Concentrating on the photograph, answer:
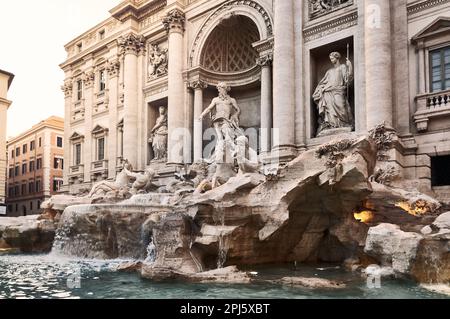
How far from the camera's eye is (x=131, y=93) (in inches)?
976

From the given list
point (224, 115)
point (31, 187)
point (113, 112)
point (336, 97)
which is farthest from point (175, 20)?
point (31, 187)

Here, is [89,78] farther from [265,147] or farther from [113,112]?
[265,147]

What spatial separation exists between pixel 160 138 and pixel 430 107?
1428 cm

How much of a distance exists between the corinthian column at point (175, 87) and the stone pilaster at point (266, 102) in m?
5.10

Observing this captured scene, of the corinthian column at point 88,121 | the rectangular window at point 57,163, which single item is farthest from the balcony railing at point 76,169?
the rectangular window at point 57,163

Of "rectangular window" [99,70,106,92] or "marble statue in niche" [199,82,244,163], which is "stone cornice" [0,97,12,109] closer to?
"rectangular window" [99,70,106,92]

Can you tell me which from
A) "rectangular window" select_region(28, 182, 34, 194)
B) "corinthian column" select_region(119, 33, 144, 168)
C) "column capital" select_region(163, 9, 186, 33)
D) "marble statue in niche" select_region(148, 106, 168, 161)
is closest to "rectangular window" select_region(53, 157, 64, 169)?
"rectangular window" select_region(28, 182, 34, 194)

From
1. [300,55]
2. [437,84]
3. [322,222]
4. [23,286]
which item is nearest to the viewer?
[23,286]

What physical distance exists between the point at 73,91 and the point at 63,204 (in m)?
17.3

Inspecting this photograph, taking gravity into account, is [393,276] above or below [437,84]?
below

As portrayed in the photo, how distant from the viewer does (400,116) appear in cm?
1468

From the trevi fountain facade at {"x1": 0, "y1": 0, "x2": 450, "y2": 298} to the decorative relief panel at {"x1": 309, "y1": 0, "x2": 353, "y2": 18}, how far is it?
0.08 m
